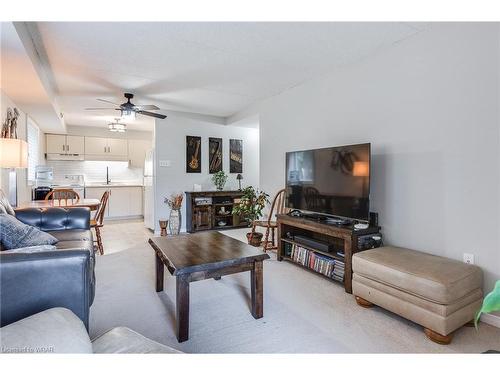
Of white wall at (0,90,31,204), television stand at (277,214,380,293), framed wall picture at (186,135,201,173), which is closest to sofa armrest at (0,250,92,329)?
television stand at (277,214,380,293)

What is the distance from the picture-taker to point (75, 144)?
654 cm

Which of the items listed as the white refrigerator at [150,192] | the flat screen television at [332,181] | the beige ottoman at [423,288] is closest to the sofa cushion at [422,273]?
the beige ottoman at [423,288]

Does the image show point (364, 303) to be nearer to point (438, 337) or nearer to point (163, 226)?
point (438, 337)

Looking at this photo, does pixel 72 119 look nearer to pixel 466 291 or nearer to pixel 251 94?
pixel 251 94

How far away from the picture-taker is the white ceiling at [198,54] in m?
2.42

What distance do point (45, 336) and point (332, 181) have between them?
2572mm

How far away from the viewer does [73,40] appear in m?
2.59

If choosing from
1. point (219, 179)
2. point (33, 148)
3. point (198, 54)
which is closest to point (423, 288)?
point (198, 54)

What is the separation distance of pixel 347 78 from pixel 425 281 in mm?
2293

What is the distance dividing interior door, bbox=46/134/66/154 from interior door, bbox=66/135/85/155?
78 mm

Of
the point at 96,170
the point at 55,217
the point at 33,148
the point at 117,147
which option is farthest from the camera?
the point at 96,170

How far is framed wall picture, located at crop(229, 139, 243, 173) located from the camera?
606 centimetres

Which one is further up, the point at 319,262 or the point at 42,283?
the point at 42,283
